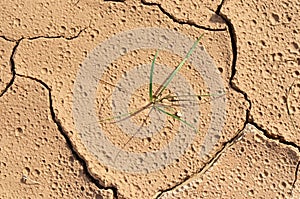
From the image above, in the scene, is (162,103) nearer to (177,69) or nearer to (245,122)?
(177,69)

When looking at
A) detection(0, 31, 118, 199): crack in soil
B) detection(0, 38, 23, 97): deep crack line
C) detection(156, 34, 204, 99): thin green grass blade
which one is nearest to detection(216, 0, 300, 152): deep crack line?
detection(156, 34, 204, 99): thin green grass blade

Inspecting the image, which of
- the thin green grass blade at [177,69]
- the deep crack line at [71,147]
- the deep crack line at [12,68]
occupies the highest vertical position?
the thin green grass blade at [177,69]

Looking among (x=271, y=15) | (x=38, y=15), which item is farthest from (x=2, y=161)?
(x=271, y=15)

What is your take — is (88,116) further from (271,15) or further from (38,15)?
(271,15)

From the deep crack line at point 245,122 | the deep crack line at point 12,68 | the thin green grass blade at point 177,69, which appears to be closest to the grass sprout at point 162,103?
the thin green grass blade at point 177,69

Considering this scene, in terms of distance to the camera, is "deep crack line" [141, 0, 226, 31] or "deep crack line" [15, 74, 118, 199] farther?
"deep crack line" [141, 0, 226, 31]

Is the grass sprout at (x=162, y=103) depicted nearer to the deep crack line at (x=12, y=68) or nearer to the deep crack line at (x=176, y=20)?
the deep crack line at (x=176, y=20)

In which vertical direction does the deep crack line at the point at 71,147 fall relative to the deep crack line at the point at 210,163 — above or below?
below

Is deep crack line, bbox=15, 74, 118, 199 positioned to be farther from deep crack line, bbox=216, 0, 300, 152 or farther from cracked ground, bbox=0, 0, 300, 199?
deep crack line, bbox=216, 0, 300, 152
